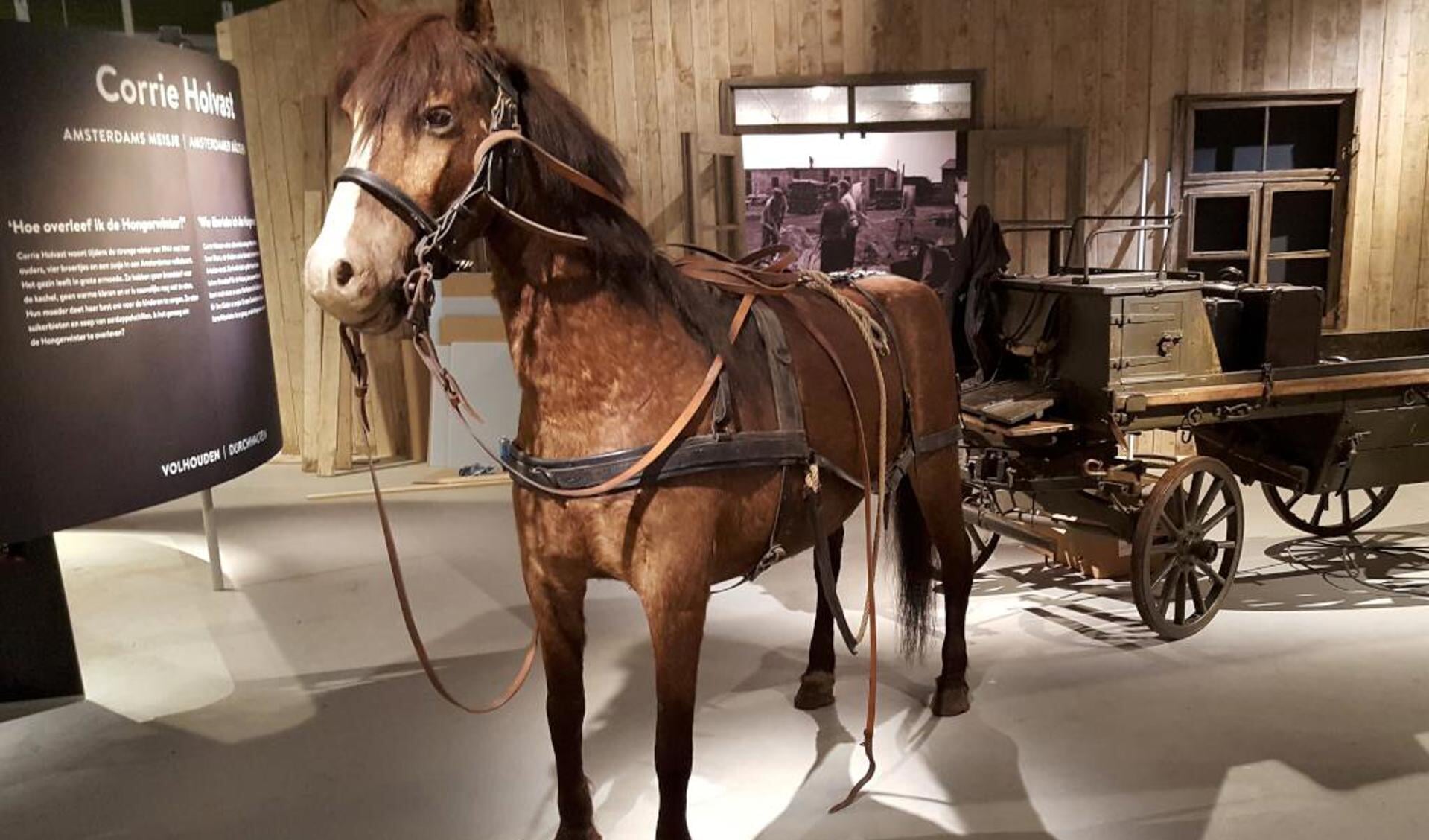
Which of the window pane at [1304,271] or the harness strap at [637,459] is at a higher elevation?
the window pane at [1304,271]

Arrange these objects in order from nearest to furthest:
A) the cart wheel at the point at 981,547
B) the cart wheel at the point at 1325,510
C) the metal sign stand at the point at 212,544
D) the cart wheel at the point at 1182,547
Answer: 1. the cart wheel at the point at 1182,547
2. the cart wheel at the point at 981,547
3. the metal sign stand at the point at 212,544
4. the cart wheel at the point at 1325,510

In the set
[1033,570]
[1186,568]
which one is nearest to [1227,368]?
[1186,568]

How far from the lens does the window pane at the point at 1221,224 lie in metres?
7.61

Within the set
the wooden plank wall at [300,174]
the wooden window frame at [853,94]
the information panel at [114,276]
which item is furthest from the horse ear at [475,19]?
the wooden plank wall at [300,174]

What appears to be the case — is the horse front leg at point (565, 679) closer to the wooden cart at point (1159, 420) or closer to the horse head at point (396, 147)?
the horse head at point (396, 147)

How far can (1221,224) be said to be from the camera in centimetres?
766

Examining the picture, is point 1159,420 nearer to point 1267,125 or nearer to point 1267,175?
point 1267,175

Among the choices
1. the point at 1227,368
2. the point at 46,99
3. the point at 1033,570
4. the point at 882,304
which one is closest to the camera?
the point at 46,99

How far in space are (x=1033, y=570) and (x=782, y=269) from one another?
8.86 feet

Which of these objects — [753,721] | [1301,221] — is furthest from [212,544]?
[1301,221]

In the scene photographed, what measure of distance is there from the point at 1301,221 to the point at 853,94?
3582 mm

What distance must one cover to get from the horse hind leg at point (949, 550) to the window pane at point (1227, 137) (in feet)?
17.4

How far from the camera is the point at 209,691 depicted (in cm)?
385

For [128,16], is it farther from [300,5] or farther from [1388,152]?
[1388,152]
